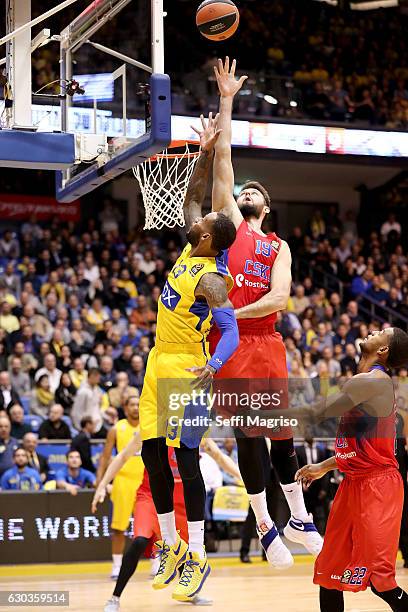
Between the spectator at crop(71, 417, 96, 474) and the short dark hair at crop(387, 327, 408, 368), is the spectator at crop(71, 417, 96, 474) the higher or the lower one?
the lower one

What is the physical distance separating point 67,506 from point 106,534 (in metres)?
0.69

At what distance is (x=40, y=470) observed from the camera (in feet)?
42.9

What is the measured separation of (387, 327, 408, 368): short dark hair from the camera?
262 inches

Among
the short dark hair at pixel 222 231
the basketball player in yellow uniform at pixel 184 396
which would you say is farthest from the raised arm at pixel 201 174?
the short dark hair at pixel 222 231

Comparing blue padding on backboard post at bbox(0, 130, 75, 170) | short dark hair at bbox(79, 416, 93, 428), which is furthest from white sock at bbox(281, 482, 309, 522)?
short dark hair at bbox(79, 416, 93, 428)

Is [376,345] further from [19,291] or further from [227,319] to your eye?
[19,291]

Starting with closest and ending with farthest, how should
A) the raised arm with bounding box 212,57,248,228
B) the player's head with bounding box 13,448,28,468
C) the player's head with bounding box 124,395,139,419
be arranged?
the raised arm with bounding box 212,57,248,228
the player's head with bounding box 124,395,139,419
the player's head with bounding box 13,448,28,468

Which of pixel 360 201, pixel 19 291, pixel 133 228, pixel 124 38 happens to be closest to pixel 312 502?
pixel 19 291

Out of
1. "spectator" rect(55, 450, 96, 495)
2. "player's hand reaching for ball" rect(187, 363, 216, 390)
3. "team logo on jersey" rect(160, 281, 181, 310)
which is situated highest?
"team logo on jersey" rect(160, 281, 181, 310)

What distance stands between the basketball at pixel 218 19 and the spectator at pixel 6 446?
7.25 meters

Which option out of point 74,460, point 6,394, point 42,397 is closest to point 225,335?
point 74,460

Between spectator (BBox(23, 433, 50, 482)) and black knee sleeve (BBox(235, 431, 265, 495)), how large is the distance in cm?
625

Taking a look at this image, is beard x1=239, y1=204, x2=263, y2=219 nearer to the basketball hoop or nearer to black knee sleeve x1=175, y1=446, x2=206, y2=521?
the basketball hoop

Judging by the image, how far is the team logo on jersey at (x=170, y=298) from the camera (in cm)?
657
